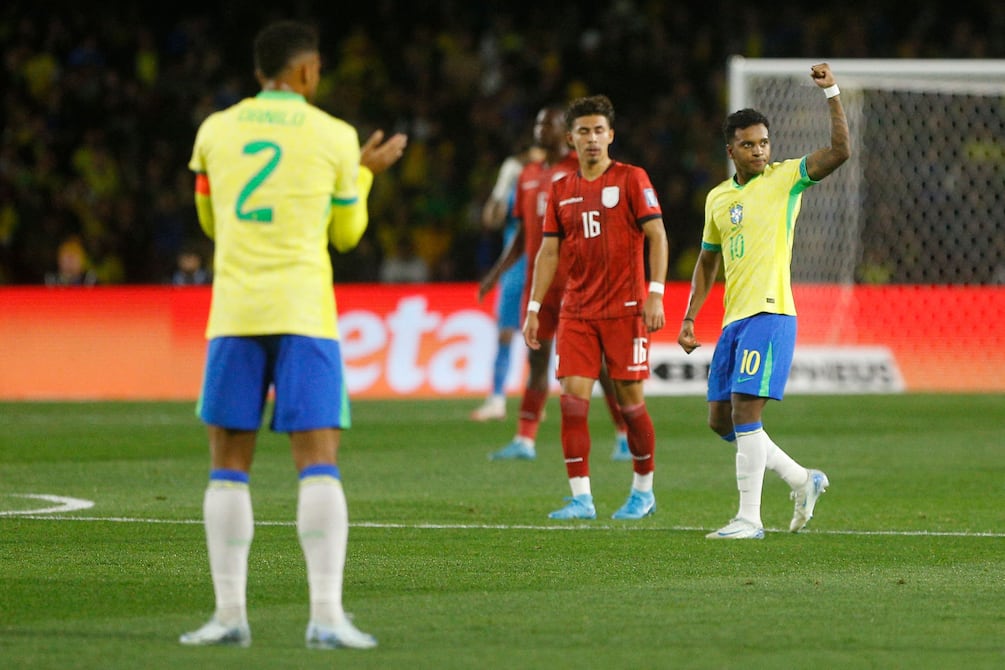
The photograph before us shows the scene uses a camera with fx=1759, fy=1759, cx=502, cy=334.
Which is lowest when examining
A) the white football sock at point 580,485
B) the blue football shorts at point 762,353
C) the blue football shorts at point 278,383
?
the white football sock at point 580,485

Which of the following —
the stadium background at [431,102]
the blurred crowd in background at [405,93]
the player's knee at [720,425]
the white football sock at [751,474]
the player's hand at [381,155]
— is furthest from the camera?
the blurred crowd in background at [405,93]

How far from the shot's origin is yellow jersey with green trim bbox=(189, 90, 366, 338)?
546 cm

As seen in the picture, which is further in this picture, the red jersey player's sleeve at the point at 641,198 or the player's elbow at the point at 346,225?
the red jersey player's sleeve at the point at 641,198

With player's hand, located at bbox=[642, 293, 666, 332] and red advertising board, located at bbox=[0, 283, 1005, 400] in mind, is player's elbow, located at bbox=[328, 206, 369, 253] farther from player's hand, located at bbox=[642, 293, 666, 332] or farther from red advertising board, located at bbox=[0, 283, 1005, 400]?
red advertising board, located at bbox=[0, 283, 1005, 400]

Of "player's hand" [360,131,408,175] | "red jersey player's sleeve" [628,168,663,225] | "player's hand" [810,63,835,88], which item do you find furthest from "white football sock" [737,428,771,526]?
"player's hand" [360,131,408,175]

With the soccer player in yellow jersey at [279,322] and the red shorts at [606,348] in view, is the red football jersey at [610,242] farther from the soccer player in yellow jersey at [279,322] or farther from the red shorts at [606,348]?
the soccer player in yellow jersey at [279,322]

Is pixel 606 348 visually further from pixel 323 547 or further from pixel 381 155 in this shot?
pixel 323 547

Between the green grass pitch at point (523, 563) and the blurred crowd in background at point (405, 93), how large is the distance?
895 centimetres

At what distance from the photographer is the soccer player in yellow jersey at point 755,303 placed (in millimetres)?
8336

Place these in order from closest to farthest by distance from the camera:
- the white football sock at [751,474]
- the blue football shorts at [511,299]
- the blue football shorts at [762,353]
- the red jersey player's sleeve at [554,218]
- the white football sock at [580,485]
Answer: the blue football shorts at [762,353], the white football sock at [751,474], the white football sock at [580,485], the red jersey player's sleeve at [554,218], the blue football shorts at [511,299]

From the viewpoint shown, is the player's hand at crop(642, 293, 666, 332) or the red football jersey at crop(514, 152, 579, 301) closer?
the player's hand at crop(642, 293, 666, 332)

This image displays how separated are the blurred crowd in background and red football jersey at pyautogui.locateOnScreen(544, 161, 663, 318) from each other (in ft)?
41.0

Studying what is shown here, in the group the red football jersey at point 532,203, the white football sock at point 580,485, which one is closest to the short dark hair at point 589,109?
the white football sock at point 580,485

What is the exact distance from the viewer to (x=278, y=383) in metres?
5.50
